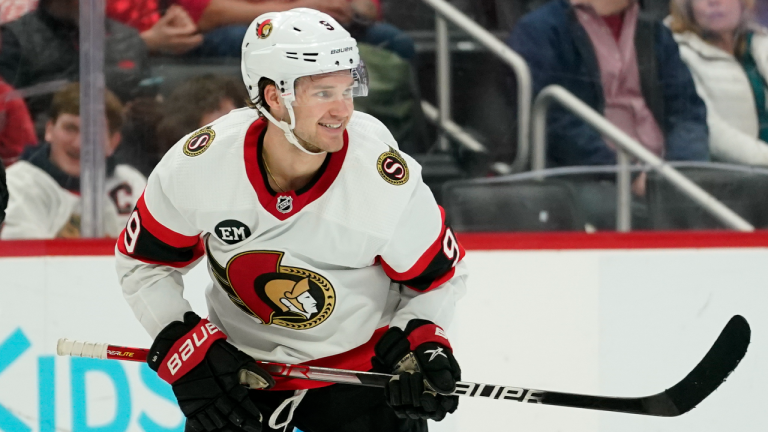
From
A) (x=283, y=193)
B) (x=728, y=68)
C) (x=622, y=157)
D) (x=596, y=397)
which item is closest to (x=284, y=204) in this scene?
(x=283, y=193)

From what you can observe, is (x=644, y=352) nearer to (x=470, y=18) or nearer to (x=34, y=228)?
(x=470, y=18)

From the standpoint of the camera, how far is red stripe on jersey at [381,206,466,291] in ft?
5.90

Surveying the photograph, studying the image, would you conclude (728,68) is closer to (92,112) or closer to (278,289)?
(278,289)

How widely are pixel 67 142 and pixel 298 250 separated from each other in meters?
1.22

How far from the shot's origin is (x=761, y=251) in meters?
2.45

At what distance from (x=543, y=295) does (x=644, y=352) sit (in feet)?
0.93

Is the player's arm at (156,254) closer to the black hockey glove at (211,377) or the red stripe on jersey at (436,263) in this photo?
the black hockey glove at (211,377)

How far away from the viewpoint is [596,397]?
183 centimetres

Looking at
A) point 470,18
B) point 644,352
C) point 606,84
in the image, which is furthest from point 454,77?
point 644,352

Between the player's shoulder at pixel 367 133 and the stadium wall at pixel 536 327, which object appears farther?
the stadium wall at pixel 536 327

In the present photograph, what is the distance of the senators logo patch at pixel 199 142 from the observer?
1768 mm

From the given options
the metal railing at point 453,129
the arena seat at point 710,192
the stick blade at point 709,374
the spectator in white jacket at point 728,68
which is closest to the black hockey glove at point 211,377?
the stick blade at point 709,374

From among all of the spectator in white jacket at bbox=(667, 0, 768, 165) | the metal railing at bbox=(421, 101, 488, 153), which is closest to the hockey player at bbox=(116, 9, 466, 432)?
the metal railing at bbox=(421, 101, 488, 153)

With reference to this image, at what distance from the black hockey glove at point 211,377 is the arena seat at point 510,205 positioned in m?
1.04
